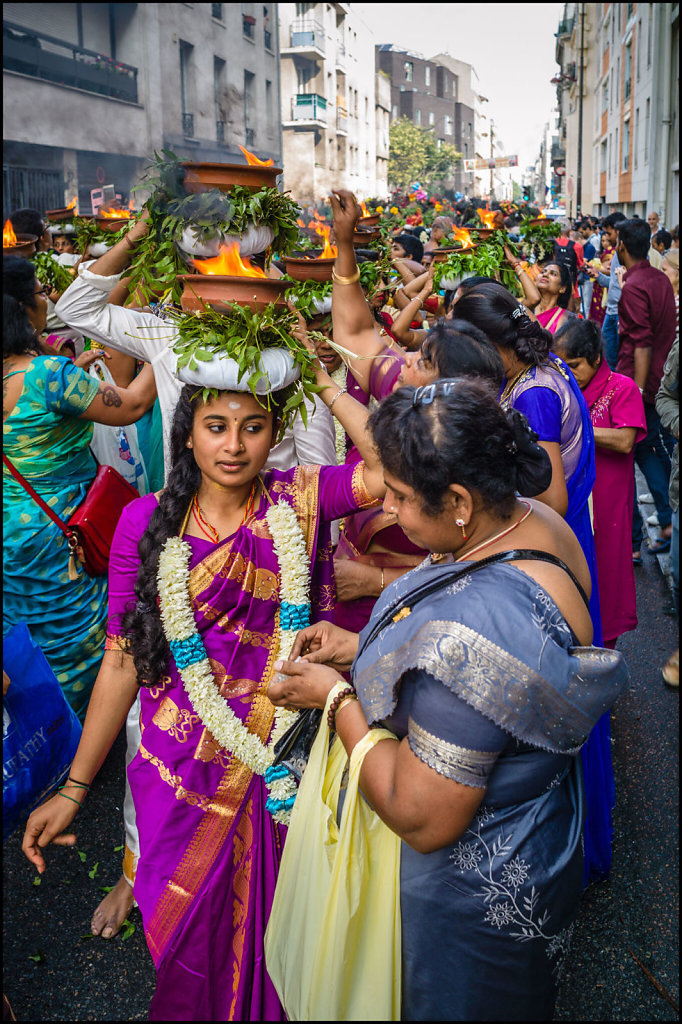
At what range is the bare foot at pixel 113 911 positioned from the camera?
10.6ft

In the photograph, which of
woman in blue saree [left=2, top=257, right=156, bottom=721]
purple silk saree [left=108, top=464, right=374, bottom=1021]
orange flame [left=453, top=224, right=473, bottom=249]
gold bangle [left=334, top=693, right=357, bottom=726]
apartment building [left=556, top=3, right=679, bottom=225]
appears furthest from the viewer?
apartment building [left=556, top=3, right=679, bottom=225]

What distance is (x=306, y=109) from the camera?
129ft

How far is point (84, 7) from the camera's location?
19859 mm

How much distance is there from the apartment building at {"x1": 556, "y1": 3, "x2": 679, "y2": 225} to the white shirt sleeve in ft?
48.6

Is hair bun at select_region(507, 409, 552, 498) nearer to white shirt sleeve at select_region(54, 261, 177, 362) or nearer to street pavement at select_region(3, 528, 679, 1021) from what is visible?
street pavement at select_region(3, 528, 679, 1021)

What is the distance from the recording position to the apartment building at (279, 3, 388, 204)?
33438mm

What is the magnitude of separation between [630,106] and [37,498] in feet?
94.3

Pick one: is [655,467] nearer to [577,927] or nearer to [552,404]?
[552,404]

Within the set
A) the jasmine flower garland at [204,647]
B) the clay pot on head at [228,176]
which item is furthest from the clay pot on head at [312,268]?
the jasmine flower garland at [204,647]

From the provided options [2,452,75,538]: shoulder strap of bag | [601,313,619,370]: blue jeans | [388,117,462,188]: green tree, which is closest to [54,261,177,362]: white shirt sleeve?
[2,452,75,538]: shoulder strap of bag

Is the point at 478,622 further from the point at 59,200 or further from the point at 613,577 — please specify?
the point at 59,200

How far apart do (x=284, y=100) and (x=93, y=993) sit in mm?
40001

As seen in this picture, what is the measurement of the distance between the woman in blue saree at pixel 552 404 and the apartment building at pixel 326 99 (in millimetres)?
29199

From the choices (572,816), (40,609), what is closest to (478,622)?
(572,816)
